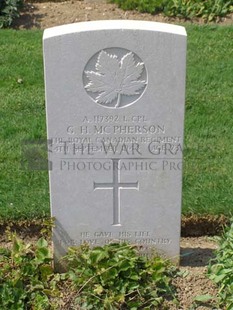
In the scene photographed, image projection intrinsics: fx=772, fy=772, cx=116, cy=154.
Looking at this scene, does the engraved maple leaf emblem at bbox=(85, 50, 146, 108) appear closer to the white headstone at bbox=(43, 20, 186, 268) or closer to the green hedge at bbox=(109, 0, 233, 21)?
the white headstone at bbox=(43, 20, 186, 268)

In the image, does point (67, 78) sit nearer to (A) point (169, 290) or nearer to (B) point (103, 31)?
(B) point (103, 31)

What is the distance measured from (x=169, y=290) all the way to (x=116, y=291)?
1.03ft

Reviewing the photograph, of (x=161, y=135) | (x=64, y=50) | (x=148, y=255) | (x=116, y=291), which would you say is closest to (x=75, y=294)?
(x=116, y=291)

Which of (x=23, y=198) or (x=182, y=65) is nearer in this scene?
(x=182, y=65)

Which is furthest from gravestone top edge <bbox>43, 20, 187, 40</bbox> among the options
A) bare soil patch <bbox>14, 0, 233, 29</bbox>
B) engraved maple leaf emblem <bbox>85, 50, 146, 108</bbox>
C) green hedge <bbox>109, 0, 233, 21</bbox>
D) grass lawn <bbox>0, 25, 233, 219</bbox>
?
green hedge <bbox>109, 0, 233, 21</bbox>

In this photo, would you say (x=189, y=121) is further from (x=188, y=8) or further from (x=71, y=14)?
(x=71, y=14)

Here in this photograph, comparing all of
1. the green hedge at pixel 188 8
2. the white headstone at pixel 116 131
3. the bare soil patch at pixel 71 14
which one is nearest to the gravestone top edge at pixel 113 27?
the white headstone at pixel 116 131

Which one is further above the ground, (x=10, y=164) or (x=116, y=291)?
(x=10, y=164)

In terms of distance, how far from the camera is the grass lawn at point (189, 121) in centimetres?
511

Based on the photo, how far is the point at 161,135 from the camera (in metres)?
4.19

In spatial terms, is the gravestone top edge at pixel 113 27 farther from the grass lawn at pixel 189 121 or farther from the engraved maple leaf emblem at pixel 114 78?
the grass lawn at pixel 189 121

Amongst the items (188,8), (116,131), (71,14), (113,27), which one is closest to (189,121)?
(116,131)

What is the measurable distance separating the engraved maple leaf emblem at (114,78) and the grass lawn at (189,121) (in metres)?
1.21

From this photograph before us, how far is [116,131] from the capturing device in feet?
13.7
